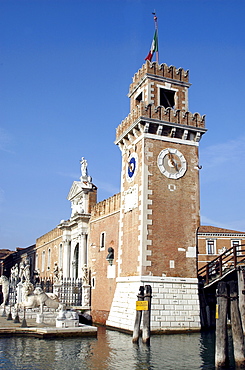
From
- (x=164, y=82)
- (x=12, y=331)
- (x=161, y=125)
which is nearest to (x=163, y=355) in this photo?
(x=12, y=331)

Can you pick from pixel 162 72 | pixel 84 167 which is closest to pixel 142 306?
pixel 162 72

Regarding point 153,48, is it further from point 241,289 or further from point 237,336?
point 237,336

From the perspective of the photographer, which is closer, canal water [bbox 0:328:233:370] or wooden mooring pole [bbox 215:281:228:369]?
wooden mooring pole [bbox 215:281:228:369]

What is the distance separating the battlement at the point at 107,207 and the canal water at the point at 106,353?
9260mm

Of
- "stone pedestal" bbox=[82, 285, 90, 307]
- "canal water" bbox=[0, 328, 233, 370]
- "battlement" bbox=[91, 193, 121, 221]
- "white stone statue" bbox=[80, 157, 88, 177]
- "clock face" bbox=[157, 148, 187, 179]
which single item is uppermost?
"white stone statue" bbox=[80, 157, 88, 177]

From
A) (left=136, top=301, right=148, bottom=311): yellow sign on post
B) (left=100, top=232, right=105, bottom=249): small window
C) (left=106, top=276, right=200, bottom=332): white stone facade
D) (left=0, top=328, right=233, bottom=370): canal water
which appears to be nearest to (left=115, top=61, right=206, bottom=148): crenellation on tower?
(left=100, top=232, right=105, bottom=249): small window

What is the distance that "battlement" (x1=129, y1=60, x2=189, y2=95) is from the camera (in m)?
22.1

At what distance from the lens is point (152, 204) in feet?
65.8

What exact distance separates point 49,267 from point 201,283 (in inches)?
986

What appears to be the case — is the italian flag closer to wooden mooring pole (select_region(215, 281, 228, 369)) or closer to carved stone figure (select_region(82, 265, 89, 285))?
carved stone figure (select_region(82, 265, 89, 285))

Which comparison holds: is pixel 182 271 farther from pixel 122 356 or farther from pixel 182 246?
pixel 122 356

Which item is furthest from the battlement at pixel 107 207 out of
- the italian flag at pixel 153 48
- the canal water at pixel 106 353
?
the canal water at pixel 106 353

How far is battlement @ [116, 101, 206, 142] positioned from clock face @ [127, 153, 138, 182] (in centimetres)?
137

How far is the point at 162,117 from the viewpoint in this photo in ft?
69.5
